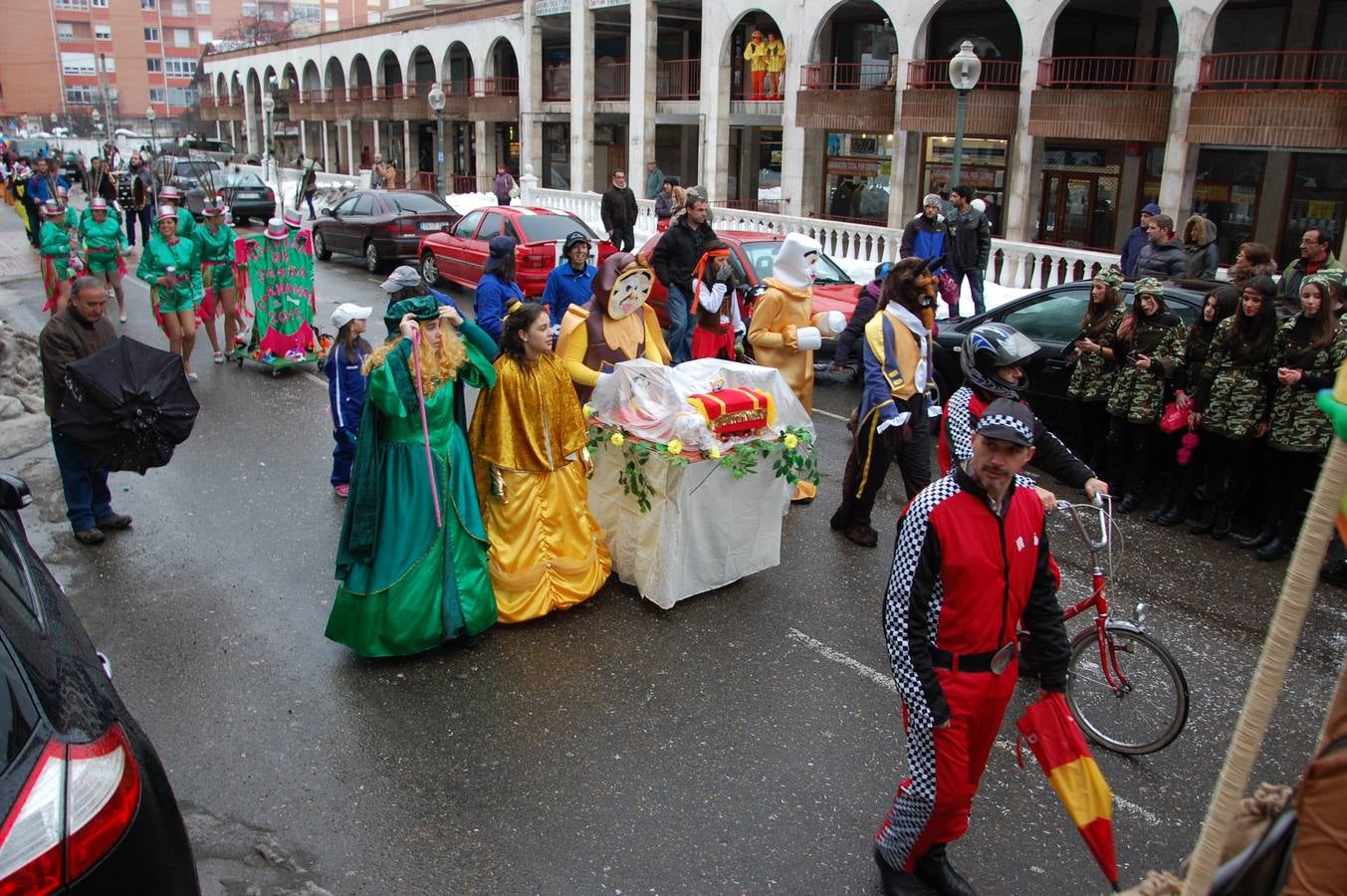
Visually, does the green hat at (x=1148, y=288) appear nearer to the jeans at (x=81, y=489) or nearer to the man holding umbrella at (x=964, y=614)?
the man holding umbrella at (x=964, y=614)

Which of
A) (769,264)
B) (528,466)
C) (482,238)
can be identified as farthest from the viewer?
(482,238)

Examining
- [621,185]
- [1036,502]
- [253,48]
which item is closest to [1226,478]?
[1036,502]

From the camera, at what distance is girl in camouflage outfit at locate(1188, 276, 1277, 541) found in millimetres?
7246

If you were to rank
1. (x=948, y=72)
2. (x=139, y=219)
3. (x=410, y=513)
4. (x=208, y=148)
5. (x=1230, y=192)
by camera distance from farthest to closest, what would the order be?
(x=208, y=148) < (x=139, y=219) < (x=948, y=72) < (x=1230, y=192) < (x=410, y=513)

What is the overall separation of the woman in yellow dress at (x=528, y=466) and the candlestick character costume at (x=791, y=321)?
2291 millimetres

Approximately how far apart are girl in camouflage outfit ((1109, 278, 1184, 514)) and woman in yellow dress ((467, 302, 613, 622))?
440 cm

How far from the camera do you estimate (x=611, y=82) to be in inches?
1299

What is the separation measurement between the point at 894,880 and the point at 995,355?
100 inches

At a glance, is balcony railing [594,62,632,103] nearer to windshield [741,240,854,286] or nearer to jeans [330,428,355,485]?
windshield [741,240,854,286]

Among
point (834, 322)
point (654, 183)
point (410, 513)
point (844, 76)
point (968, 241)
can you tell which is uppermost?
point (844, 76)

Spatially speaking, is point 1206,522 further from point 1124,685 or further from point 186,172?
point 186,172

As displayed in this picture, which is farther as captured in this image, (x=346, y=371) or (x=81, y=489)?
(x=346, y=371)

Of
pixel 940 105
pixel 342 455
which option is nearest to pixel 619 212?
pixel 940 105

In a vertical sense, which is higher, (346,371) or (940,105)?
(940,105)
